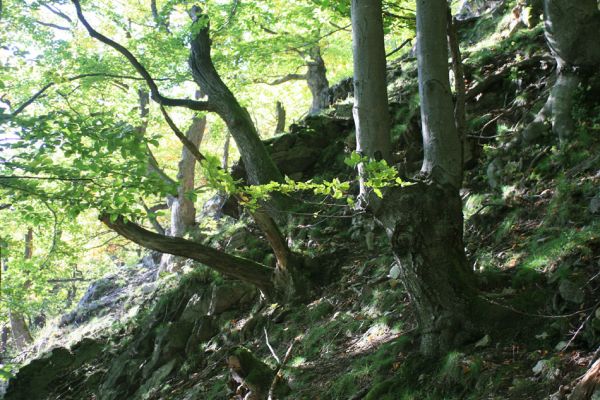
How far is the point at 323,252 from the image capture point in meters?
8.39

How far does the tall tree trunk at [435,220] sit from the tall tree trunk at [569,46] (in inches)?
97.3

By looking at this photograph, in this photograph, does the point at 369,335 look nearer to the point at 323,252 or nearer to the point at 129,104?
Answer: the point at 323,252

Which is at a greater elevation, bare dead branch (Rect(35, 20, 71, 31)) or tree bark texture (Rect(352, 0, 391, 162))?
bare dead branch (Rect(35, 20, 71, 31))

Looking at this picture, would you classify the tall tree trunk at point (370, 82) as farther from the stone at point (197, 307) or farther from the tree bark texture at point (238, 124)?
the stone at point (197, 307)

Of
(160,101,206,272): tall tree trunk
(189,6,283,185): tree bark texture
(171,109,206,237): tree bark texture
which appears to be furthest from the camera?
(171,109,206,237): tree bark texture

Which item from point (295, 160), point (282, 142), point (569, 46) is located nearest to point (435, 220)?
point (569, 46)

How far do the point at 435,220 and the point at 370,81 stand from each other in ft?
4.46

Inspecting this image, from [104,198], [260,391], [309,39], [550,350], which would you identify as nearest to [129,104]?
[309,39]

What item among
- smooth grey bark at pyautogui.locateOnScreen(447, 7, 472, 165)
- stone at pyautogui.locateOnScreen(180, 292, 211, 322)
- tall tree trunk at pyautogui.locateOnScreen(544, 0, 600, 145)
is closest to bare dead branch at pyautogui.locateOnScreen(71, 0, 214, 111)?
stone at pyautogui.locateOnScreen(180, 292, 211, 322)

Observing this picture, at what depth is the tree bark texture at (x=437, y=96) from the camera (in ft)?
14.9

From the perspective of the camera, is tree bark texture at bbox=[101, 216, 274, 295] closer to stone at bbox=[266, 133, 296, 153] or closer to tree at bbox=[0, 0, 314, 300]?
tree at bbox=[0, 0, 314, 300]

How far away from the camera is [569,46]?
6305 mm

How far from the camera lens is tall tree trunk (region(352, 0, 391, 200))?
4.57 metres

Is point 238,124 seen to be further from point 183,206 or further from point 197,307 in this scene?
point 183,206
